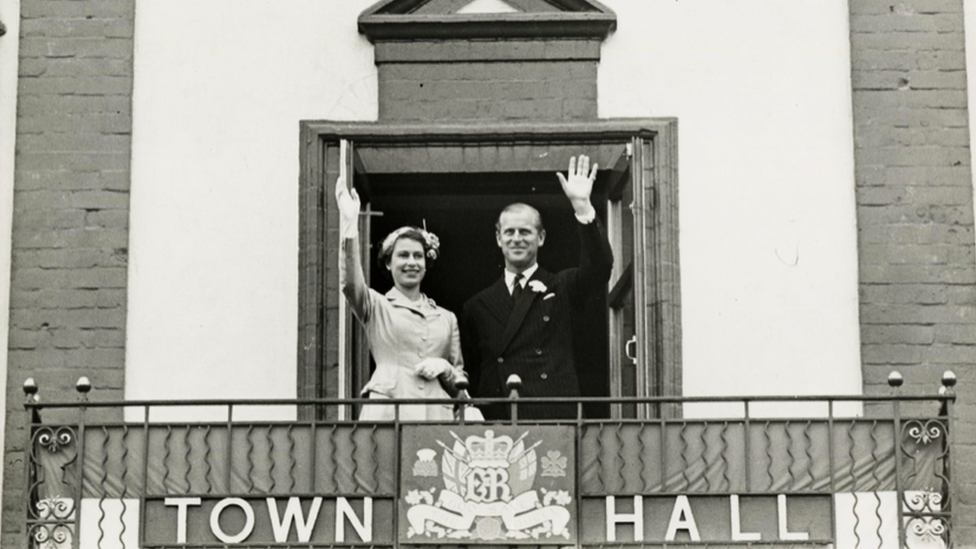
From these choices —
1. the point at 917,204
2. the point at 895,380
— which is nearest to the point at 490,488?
the point at 895,380

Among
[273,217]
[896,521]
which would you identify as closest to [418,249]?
[273,217]

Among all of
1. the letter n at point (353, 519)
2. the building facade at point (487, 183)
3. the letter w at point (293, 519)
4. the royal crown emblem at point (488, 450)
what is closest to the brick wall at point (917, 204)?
the building facade at point (487, 183)

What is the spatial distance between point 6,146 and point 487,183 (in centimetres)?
281

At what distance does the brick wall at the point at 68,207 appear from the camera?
1209 centimetres

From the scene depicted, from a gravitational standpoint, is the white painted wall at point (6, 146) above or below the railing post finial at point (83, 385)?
above

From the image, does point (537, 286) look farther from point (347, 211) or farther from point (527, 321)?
point (347, 211)

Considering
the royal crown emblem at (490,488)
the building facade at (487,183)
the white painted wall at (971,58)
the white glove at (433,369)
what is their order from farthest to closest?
the white painted wall at (971,58), the building facade at (487,183), the white glove at (433,369), the royal crown emblem at (490,488)

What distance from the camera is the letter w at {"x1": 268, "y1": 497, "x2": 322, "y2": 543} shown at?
1089 centimetres

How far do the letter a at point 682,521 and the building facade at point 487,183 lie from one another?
1.08 meters

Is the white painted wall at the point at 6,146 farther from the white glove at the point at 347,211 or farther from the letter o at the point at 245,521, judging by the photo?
the white glove at the point at 347,211

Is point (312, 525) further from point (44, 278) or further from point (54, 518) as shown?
point (44, 278)

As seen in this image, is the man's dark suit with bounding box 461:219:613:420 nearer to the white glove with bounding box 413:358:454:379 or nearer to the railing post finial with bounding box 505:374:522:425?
the white glove with bounding box 413:358:454:379

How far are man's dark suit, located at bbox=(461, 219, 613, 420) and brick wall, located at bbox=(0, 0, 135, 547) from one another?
2.03 metres

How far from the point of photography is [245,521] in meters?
10.9
